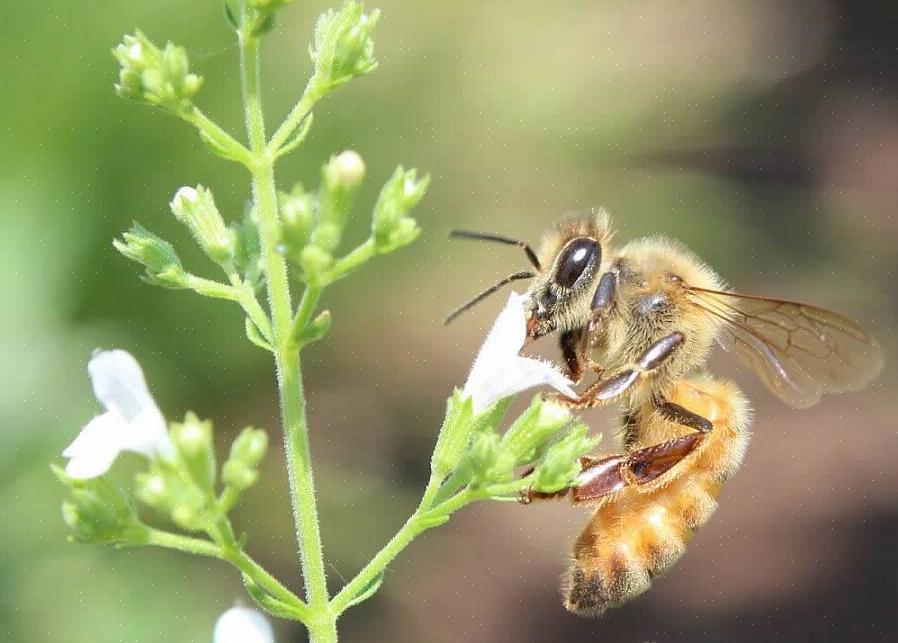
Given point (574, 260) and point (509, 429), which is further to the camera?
point (574, 260)

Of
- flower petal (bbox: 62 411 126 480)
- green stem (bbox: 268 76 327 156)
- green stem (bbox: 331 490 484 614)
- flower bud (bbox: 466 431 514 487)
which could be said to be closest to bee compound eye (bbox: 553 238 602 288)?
flower bud (bbox: 466 431 514 487)

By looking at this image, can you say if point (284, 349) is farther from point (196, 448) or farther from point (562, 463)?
point (562, 463)

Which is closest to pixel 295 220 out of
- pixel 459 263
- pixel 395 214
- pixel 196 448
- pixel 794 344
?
pixel 395 214

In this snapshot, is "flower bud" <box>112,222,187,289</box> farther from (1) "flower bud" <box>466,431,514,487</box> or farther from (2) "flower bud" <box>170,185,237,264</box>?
(1) "flower bud" <box>466,431,514,487</box>

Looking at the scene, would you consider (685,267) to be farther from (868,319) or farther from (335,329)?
(868,319)

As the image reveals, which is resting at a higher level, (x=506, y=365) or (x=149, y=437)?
(x=506, y=365)

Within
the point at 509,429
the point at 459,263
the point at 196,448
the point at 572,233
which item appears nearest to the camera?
the point at 196,448

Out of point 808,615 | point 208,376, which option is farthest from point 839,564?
point 208,376
